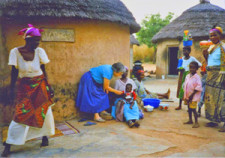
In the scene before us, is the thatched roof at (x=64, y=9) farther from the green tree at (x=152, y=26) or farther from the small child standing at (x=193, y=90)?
the green tree at (x=152, y=26)

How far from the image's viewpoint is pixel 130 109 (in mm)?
4273

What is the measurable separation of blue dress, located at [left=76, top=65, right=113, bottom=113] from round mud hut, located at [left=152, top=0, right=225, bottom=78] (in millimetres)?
8127

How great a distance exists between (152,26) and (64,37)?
66.5ft

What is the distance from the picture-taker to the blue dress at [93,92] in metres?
4.30

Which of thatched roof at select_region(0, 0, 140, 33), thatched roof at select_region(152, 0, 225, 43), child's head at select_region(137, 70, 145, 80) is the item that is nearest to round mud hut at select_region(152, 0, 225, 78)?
thatched roof at select_region(152, 0, 225, 43)

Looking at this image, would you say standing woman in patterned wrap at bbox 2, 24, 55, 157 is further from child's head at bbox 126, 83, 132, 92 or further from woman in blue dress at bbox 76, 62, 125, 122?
child's head at bbox 126, 83, 132, 92

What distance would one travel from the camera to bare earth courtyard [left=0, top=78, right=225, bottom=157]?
2844 millimetres

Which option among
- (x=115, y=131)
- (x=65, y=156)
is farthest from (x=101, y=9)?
(x=65, y=156)

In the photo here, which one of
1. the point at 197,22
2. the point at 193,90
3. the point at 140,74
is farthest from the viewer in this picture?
the point at 197,22

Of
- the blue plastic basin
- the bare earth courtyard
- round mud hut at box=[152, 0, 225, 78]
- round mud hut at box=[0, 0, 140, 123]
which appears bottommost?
the bare earth courtyard

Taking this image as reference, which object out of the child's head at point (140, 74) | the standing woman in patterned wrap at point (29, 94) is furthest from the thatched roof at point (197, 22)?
the standing woman in patterned wrap at point (29, 94)

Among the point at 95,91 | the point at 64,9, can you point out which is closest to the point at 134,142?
the point at 95,91

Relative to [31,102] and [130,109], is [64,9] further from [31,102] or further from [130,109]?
[130,109]

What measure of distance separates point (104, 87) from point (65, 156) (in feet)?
6.02
